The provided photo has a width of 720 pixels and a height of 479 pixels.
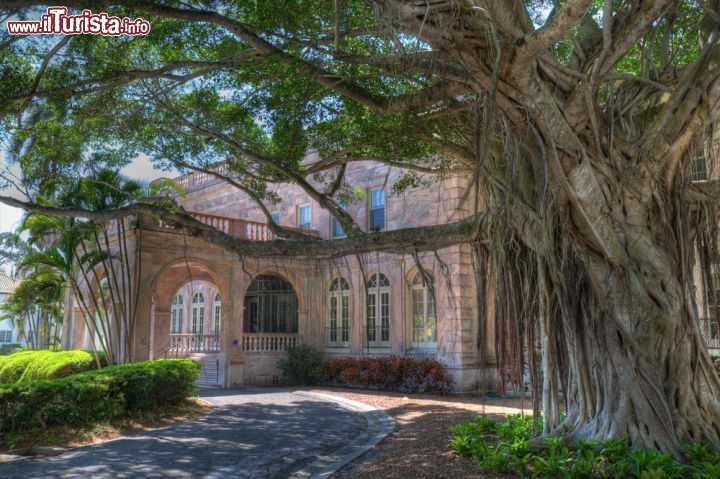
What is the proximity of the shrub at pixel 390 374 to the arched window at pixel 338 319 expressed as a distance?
1.25 m

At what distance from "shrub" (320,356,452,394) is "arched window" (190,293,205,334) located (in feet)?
27.8

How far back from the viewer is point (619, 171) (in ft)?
21.1

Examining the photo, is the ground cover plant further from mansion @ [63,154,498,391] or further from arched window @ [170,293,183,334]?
arched window @ [170,293,183,334]

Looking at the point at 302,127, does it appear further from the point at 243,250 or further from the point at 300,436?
the point at 300,436

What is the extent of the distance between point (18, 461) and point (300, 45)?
6835mm

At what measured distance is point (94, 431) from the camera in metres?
9.91

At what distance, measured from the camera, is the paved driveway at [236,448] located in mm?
7457

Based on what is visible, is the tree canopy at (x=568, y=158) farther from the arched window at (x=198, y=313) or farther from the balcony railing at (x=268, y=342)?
the arched window at (x=198, y=313)

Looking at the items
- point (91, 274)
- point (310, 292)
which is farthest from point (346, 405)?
point (91, 274)

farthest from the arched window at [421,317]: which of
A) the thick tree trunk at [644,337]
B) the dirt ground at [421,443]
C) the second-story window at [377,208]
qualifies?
the thick tree trunk at [644,337]

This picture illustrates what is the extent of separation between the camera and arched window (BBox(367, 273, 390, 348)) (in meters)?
20.1

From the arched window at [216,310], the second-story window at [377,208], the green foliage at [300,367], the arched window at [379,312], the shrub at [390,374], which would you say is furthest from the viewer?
the arched window at [216,310]

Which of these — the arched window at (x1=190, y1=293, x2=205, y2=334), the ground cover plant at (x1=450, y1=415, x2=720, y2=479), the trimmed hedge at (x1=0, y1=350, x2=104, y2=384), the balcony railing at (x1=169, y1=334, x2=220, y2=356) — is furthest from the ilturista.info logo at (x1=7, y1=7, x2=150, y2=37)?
the arched window at (x1=190, y1=293, x2=205, y2=334)

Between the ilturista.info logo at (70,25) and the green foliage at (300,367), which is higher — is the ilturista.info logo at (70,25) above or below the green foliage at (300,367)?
above
